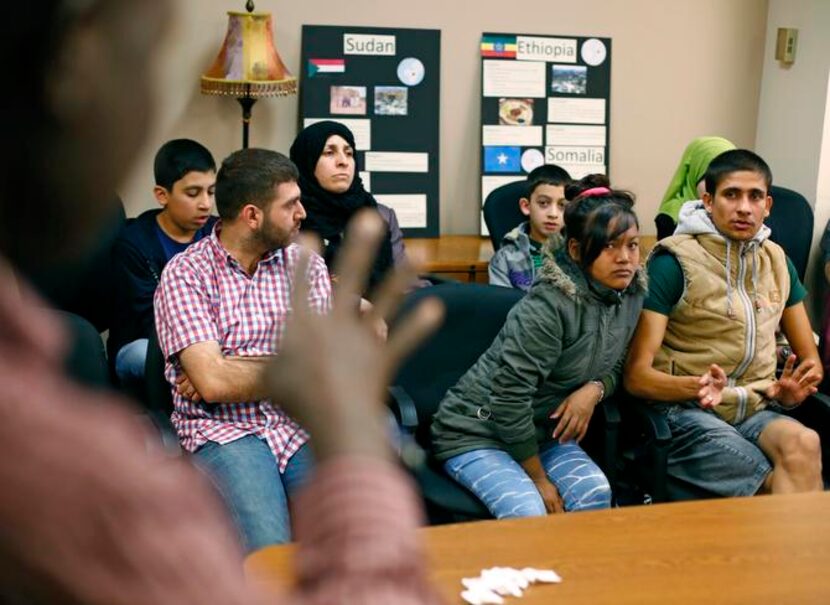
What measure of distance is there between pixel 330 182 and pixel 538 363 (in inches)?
58.5

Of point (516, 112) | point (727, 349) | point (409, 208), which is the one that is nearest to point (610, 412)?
point (727, 349)

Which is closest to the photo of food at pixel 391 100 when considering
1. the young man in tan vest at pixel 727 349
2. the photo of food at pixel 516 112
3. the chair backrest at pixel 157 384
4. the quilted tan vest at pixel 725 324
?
the photo of food at pixel 516 112

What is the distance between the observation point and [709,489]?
3.19 meters

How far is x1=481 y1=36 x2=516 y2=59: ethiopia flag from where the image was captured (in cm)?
547

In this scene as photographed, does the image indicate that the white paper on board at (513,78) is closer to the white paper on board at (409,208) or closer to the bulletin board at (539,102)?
the bulletin board at (539,102)

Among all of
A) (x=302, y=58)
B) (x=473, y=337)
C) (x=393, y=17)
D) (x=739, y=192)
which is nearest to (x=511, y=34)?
(x=393, y=17)

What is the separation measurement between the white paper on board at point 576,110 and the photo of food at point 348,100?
0.96 metres

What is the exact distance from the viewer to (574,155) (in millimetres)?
5625

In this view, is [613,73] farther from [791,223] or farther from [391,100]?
[791,223]

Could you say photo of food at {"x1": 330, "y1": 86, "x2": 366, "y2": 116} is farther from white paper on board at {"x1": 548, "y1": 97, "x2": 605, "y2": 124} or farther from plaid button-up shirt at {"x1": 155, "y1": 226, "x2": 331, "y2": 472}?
plaid button-up shirt at {"x1": 155, "y1": 226, "x2": 331, "y2": 472}

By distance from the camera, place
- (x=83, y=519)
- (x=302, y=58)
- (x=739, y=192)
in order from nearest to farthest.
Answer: (x=83, y=519) < (x=739, y=192) < (x=302, y=58)

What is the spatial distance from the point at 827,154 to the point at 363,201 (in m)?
2.49

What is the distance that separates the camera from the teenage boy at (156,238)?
3803 mm

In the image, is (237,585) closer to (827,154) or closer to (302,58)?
(302,58)
